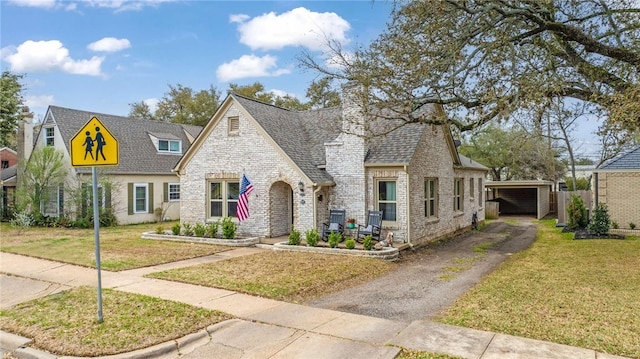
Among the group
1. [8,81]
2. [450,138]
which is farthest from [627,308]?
[8,81]

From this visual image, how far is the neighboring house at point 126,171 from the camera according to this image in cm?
2058

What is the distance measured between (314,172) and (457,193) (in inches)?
317

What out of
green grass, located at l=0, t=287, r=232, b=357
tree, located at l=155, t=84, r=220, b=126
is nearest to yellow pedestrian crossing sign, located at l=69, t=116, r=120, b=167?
green grass, located at l=0, t=287, r=232, b=357

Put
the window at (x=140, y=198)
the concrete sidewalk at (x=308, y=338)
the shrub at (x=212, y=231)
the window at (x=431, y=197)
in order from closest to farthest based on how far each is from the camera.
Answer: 1. the concrete sidewalk at (x=308, y=338)
2. the shrub at (x=212, y=231)
3. the window at (x=431, y=197)
4. the window at (x=140, y=198)

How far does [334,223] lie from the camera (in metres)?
14.1

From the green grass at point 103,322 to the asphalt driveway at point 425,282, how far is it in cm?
231

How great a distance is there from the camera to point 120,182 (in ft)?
70.6

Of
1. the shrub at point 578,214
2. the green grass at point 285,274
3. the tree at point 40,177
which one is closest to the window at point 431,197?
the green grass at point 285,274

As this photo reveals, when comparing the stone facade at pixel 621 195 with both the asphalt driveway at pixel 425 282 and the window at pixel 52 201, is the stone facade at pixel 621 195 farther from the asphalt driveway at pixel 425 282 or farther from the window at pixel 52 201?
the window at pixel 52 201

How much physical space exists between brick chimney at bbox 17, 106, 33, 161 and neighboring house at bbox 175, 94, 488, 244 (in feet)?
37.9

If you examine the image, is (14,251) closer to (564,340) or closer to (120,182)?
(120,182)

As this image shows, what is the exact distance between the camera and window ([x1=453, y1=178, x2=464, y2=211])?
18531mm

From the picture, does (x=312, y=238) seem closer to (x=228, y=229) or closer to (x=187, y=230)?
(x=228, y=229)

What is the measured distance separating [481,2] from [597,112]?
13.3 feet
